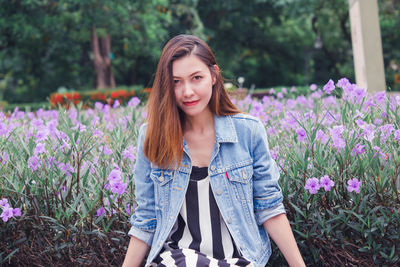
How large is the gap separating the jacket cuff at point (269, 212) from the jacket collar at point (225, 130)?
0.99ft

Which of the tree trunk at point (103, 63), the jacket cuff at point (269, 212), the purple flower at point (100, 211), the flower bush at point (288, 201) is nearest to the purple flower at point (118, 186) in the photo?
the flower bush at point (288, 201)

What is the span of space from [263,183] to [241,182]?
0.29ft

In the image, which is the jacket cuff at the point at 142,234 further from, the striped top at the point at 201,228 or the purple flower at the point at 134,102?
the purple flower at the point at 134,102

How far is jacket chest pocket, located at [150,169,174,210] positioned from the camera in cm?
186

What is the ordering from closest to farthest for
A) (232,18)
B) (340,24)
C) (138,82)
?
(340,24), (232,18), (138,82)

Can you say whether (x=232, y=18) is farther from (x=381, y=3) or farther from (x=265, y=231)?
(x=265, y=231)

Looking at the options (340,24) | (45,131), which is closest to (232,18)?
(340,24)

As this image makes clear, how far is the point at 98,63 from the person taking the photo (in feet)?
60.5

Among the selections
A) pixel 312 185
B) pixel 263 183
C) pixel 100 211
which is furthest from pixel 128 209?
pixel 312 185

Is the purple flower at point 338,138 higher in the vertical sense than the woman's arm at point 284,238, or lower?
higher

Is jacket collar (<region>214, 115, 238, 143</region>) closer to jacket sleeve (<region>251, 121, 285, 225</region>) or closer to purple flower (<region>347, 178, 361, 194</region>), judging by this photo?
jacket sleeve (<region>251, 121, 285, 225</region>)

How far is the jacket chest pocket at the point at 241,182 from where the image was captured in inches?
71.9

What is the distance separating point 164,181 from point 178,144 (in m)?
0.16

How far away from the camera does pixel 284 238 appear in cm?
178
